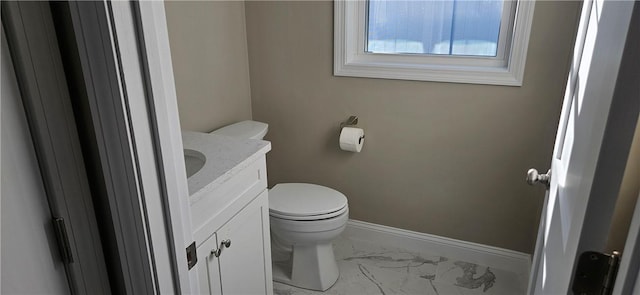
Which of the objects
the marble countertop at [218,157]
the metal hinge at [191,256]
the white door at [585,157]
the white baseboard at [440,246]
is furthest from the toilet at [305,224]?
the white door at [585,157]

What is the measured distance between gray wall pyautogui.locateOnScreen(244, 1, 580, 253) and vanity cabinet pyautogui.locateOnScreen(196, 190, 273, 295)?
2.73ft

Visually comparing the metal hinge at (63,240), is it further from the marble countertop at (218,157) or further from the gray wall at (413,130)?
the gray wall at (413,130)

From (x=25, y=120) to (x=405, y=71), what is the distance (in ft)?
5.53

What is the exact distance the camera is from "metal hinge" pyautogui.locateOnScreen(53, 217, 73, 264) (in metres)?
0.74

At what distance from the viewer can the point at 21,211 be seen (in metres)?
0.69

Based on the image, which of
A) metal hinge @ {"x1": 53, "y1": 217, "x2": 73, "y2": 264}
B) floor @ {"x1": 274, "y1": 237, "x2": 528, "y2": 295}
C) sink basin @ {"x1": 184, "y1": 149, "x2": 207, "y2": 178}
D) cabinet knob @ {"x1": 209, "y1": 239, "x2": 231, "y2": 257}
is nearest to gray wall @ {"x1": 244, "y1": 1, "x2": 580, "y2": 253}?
floor @ {"x1": 274, "y1": 237, "x2": 528, "y2": 295}

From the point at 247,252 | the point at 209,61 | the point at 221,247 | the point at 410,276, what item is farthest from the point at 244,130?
the point at 410,276

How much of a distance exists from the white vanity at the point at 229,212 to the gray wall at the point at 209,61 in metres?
0.37

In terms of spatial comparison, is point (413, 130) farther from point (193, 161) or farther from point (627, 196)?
point (627, 196)

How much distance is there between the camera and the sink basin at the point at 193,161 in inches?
58.2

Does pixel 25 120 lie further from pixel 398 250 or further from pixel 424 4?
pixel 398 250

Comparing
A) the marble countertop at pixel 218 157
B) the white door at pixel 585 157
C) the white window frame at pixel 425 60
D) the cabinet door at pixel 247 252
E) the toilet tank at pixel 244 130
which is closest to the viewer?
the white door at pixel 585 157

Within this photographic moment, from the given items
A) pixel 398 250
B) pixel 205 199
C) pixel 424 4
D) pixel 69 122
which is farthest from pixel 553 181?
pixel 398 250

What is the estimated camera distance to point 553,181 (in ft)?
3.44
